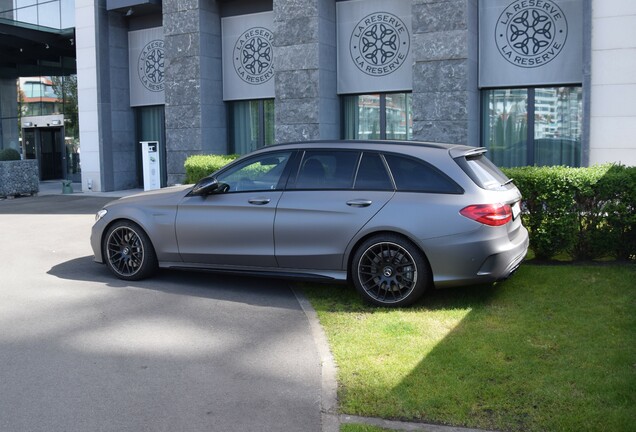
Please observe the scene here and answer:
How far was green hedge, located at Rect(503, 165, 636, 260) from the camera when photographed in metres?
8.46

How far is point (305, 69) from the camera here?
55.8 ft

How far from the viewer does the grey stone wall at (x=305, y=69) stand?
1684 centimetres

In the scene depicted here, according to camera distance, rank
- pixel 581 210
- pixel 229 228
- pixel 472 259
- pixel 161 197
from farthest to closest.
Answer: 1. pixel 581 210
2. pixel 161 197
3. pixel 229 228
4. pixel 472 259

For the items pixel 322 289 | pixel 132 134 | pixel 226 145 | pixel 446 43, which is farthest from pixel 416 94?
pixel 132 134

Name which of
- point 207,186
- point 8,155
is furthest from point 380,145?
point 8,155

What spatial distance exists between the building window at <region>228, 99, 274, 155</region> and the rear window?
474 inches

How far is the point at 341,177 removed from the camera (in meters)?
7.48

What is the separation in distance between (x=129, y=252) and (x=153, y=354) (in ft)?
9.75

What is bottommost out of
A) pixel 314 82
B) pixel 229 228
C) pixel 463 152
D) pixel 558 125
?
pixel 229 228

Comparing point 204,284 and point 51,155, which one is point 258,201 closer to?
point 204,284

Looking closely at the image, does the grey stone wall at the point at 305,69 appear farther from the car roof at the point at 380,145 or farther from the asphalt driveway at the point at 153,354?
the car roof at the point at 380,145

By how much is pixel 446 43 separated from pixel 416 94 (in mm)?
1250

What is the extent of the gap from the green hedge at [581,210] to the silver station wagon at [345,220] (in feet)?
3.87

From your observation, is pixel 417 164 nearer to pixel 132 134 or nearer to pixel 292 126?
pixel 292 126
